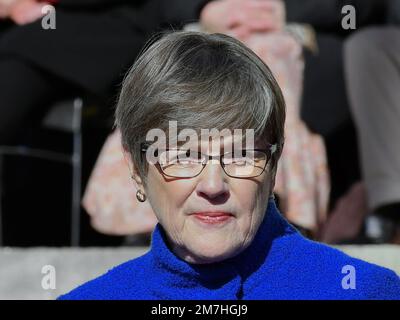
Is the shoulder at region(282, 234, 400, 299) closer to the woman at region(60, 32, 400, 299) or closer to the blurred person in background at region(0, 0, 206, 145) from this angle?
the woman at region(60, 32, 400, 299)

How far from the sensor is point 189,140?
1735mm

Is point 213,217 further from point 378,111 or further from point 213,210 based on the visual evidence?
point 378,111

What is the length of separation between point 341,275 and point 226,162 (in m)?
0.29

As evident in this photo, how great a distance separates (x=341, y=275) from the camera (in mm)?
1823

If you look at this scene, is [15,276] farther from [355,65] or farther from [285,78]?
[355,65]

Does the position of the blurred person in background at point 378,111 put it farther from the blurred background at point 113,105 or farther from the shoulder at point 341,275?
the shoulder at point 341,275

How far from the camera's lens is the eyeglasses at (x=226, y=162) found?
67.7 inches

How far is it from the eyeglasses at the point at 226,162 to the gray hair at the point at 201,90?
0.12ft

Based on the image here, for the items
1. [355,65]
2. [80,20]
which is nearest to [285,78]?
[355,65]

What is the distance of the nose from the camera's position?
170cm

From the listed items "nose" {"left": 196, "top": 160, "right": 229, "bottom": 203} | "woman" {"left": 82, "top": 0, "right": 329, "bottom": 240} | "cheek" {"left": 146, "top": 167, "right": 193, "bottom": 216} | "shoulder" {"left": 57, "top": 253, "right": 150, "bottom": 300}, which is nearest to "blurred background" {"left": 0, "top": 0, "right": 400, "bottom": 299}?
"woman" {"left": 82, "top": 0, "right": 329, "bottom": 240}

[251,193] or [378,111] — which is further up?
[251,193]

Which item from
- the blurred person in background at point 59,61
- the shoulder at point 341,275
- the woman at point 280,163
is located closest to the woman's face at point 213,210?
the shoulder at point 341,275

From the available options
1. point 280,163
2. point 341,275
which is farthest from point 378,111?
point 341,275
